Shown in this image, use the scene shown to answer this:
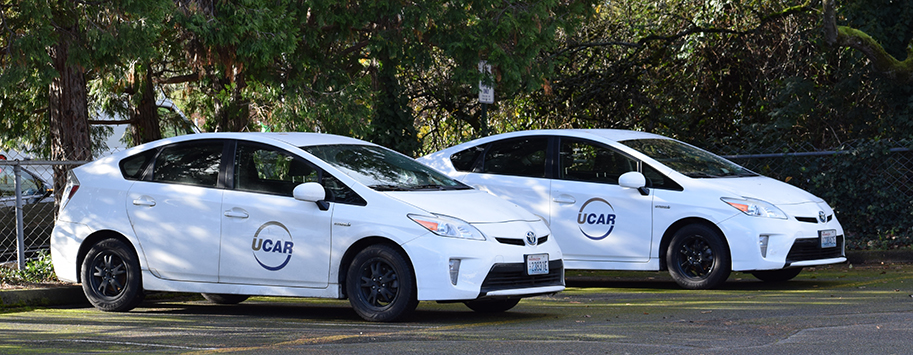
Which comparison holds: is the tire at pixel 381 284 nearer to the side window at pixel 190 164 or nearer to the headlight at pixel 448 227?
the headlight at pixel 448 227

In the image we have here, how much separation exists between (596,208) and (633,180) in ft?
1.74

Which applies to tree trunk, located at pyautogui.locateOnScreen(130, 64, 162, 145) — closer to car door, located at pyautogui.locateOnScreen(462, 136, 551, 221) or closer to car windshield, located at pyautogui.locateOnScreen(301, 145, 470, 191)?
car door, located at pyautogui.locateOnScreen(462, 136, 551, 221)

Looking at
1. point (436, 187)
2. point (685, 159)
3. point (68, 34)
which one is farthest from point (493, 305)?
point (68, 34)

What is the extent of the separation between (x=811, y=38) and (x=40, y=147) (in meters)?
12.6

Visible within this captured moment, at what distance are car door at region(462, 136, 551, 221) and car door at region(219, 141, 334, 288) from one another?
280 centimetres

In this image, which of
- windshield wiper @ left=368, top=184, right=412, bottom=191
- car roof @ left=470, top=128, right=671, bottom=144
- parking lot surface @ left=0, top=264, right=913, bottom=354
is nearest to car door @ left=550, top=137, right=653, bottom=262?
car roof @ left=470, top=128, right=671, bottom=144

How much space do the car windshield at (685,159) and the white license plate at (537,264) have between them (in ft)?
8.95

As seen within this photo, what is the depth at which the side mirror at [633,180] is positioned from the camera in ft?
32.3

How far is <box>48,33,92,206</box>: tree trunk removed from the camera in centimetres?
1296

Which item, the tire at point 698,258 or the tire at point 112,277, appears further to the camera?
the tire at point 698,258

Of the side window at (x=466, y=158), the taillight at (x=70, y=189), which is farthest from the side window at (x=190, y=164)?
the side window at (x=466, y=158)

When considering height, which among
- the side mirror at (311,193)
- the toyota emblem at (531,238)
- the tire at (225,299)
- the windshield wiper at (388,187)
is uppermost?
the windshield wiper at (388,187)

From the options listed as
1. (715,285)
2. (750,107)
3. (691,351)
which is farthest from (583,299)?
(750,107)

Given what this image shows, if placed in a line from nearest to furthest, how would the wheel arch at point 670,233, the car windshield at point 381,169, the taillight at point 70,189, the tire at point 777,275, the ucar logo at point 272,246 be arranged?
the ucar logo at point 272,246 < the car windshield at point 381,169 < the taillight at point 70,189 < the wheel arch at point 670,233 < the tire at point 777,275
